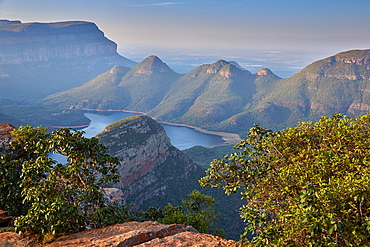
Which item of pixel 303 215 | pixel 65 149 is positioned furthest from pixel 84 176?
pixel 303 215

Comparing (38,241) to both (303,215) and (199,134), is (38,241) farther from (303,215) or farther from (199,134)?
(199,134)

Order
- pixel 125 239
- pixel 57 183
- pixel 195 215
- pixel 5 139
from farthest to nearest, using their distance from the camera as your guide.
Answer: pixel 195 215
pixel 5 139
pixel 57 183
pixel 125 239

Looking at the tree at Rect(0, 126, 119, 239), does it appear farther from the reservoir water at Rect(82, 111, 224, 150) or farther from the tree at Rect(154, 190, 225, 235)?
the reservoir water at Rect(82, 111, 224, 150)

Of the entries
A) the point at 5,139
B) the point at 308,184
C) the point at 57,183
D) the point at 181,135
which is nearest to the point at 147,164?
the point at 5,139

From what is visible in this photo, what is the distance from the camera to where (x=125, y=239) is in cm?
1033

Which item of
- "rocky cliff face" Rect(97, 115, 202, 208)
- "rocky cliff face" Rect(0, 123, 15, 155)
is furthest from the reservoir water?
"rocky cliff face" Rect(0, 123, 15, 155)

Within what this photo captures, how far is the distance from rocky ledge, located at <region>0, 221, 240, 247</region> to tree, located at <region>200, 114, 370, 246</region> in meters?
2.17

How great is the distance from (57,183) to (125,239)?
14.6ft

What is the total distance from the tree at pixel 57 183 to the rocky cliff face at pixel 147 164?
136ft

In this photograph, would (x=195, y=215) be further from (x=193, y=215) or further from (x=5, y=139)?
(x=5, y=139)

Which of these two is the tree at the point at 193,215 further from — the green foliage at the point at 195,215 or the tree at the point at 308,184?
the tree at the point at 308,184

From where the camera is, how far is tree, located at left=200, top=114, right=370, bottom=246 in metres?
7.51

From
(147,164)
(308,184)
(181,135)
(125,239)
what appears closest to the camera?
(308,184)

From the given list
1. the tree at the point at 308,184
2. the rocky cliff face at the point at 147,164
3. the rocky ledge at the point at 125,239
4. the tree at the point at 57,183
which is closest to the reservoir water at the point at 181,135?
the rocky cliff face at the point at 147,164
